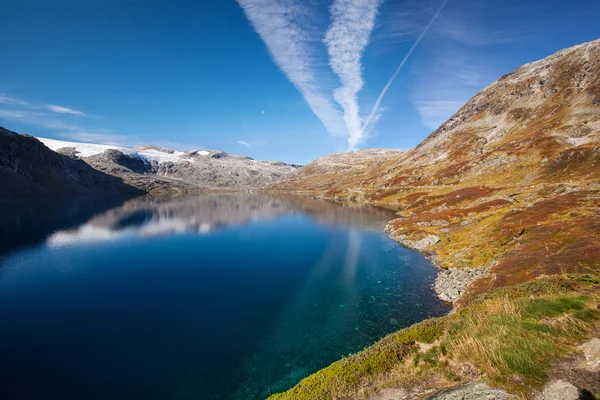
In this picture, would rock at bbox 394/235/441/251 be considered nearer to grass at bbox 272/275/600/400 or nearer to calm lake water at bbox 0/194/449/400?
calm lake water at bbox 0/194/449/400

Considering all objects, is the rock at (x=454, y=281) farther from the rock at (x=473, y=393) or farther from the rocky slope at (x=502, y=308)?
the rock at (x=473, y=393)

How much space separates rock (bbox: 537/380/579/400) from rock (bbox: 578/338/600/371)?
1639mm

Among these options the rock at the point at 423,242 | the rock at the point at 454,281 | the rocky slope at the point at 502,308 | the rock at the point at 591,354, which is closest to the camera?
the rock at the point at 591,354

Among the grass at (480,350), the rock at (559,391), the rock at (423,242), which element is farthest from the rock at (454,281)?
the rock at (559,391)

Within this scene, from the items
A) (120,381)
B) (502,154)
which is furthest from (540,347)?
(502,154)

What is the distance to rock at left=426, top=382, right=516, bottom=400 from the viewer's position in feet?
31.2

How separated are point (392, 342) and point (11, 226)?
132020 mm

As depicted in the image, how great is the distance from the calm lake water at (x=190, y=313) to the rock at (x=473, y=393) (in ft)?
54.8

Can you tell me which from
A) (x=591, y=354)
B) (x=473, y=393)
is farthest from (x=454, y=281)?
(x=473, y=393)

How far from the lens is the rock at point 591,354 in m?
9.91

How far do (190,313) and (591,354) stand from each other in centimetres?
3807

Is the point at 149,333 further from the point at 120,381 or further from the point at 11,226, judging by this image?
the point at 11,226

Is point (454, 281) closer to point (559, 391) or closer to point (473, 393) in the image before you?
point (473, 393)

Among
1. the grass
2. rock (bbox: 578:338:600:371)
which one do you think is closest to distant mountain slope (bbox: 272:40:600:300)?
the grass
